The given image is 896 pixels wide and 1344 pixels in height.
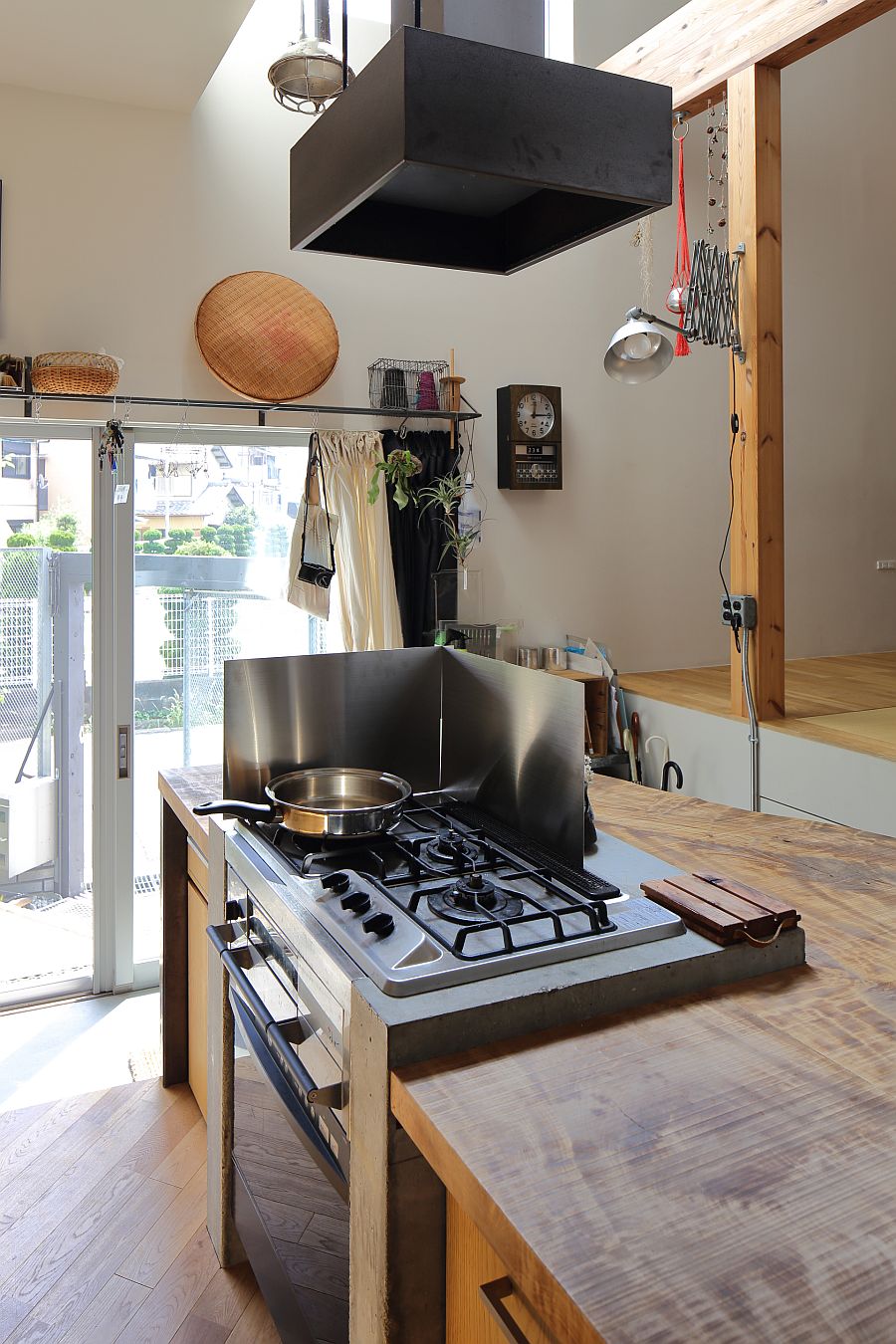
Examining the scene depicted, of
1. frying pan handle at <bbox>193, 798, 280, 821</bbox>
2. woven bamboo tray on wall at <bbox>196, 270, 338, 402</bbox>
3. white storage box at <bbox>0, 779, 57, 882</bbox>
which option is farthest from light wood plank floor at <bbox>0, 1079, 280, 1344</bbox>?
woven bamboo tray on wall at <bbox>196, 270, 338, 402</bbox>

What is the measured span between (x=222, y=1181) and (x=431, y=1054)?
1.18m

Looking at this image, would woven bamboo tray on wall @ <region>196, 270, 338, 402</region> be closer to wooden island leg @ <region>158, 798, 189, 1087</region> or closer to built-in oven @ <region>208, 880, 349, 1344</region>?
wooden island leg @ <region>158, 798, 189, 1087</region>

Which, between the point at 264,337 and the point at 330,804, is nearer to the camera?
the point at 330,804

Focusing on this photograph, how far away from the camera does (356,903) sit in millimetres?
1444

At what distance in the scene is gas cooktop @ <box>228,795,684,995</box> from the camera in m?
1.29

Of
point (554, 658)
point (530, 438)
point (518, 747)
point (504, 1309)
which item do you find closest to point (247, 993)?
point (518, 747)

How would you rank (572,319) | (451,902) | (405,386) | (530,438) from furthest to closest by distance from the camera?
1. (572,319)
2. (530,438)
3. (405,386)
4. (451,902)

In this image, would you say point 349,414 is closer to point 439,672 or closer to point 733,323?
point 733,323

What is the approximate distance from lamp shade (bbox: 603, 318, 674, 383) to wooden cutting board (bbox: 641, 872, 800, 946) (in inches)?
80.5

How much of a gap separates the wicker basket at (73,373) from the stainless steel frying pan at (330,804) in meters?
1.75

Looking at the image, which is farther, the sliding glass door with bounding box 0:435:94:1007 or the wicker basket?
the sliding glass door with bounding box 0:435:94:1007

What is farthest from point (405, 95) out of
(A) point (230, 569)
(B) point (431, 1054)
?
(A) point (230, 569)

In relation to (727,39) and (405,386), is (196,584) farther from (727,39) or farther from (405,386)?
(727,39)

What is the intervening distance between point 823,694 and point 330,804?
248 centimetres
